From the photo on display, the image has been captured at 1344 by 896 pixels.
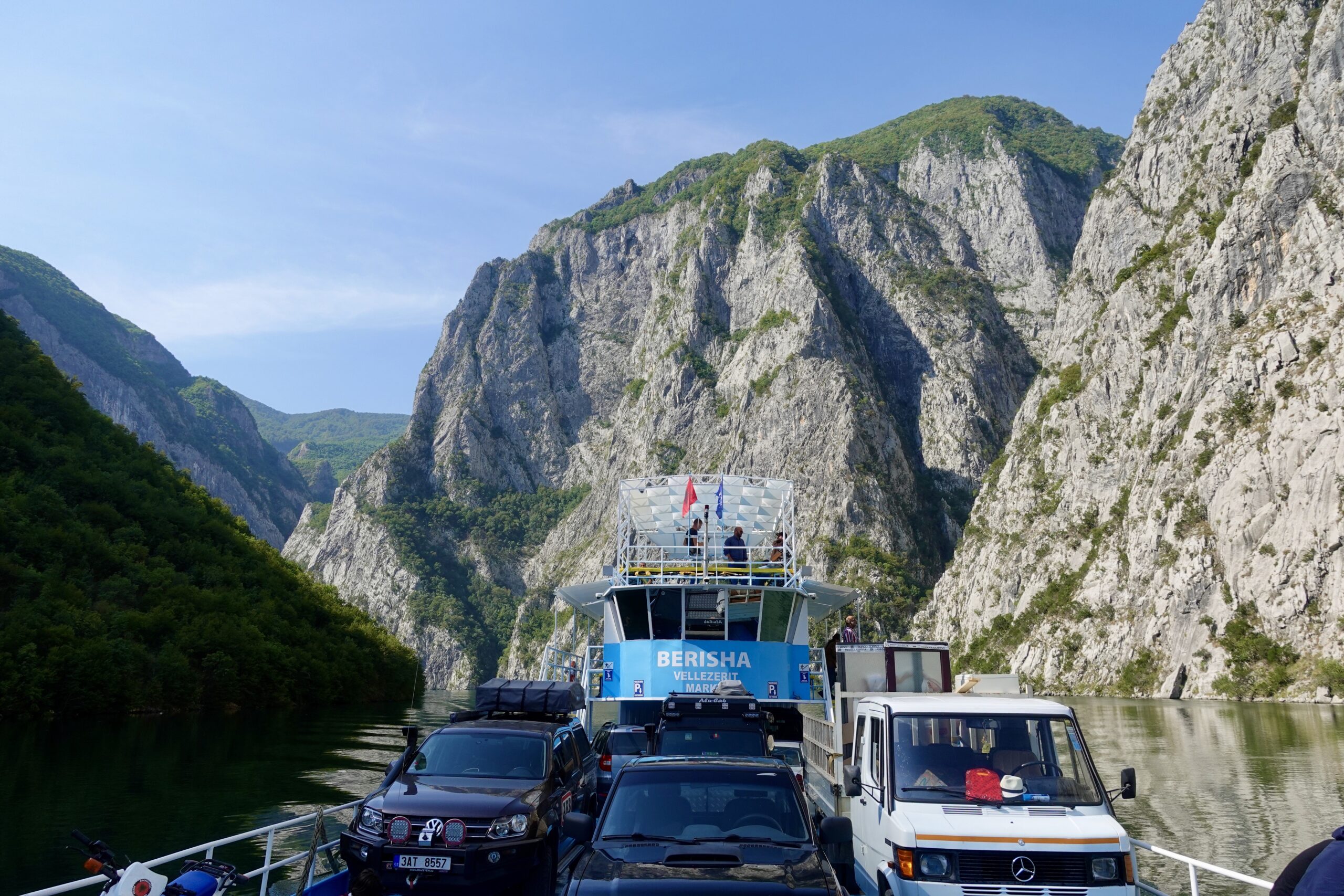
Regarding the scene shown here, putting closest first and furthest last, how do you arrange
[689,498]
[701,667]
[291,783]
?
[701,667], [689,498], [291,783]

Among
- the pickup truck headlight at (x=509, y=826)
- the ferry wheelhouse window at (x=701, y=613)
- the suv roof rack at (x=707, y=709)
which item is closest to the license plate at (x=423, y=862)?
the pickup truck headlight at (x=509, y=826)

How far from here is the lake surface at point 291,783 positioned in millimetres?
19203

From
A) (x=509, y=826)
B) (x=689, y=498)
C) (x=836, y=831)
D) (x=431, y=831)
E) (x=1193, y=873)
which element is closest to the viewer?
(x=836, y=831)

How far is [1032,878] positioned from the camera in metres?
7.74

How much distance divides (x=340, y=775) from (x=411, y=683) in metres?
56.6

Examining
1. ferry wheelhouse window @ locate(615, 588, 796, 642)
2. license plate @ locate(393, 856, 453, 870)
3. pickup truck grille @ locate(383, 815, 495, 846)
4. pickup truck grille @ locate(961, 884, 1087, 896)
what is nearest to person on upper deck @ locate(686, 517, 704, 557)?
ferry wheelhouse window @ locate(615, 588, 796, 642)

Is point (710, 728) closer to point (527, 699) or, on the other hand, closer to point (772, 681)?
point (527, 699)

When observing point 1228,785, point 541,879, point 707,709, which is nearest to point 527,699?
point 707,709

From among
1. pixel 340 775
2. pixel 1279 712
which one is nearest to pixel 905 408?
pixel 1279 712

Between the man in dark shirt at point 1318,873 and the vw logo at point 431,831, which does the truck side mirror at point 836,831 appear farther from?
the vw logo at point 431,831

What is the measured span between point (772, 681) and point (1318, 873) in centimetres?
1749

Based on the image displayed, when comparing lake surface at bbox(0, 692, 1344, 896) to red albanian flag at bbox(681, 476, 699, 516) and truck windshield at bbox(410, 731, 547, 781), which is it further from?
red albanian flag at bbox(681, 476, 699, 516)

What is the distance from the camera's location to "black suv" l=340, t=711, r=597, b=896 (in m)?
9.41

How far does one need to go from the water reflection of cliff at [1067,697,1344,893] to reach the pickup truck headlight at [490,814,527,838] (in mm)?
14117
